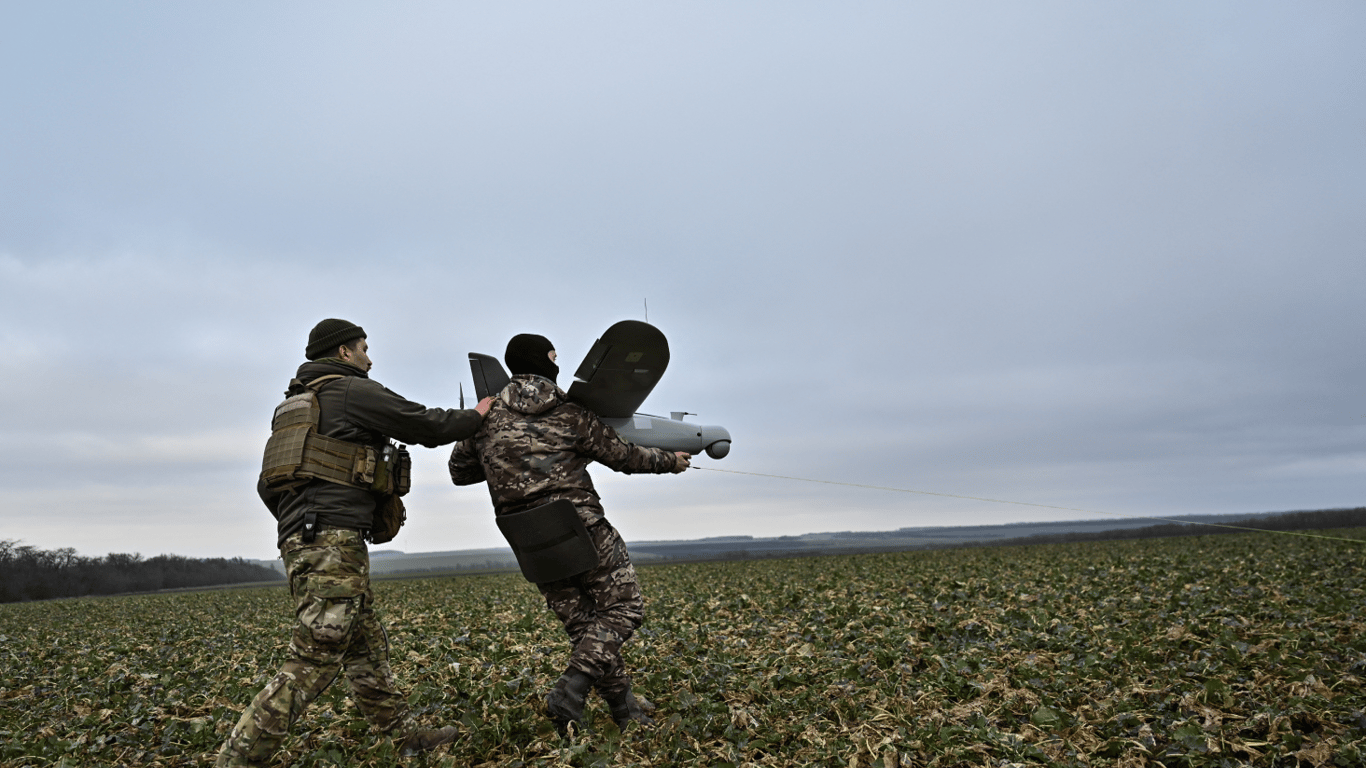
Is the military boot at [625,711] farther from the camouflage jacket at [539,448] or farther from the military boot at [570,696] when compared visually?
the camouflage jacket at [539,448]

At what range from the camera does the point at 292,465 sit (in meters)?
4.95

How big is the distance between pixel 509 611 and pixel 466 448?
961 centimetres

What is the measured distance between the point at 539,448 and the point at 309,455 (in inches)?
60.7

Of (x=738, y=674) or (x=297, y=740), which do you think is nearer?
(x=297, y=740)

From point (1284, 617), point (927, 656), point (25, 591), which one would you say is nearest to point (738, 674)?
point (927, 656)

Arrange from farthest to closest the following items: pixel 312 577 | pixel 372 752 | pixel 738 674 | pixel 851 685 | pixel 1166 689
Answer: pixel 738 674
pixel 851 685
pixel 1166 689
pixel 372 752
pixel 312 577

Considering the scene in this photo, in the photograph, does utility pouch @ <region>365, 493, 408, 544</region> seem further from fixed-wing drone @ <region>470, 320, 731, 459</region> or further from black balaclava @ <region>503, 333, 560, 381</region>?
black balaclava @ <region>503, 333, 560, 381</region>

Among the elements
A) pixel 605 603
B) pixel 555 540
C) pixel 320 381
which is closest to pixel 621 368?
pixel 555 540

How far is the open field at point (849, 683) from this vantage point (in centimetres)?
538

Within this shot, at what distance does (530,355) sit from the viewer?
5.65m

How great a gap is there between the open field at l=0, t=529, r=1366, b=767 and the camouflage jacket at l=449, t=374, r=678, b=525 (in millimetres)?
1794

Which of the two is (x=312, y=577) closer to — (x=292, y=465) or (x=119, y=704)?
(x=292, y=465)

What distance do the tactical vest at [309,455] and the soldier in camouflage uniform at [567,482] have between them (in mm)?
746

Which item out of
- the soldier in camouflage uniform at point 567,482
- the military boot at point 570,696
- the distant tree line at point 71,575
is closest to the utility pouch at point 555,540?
the soldier in camouflage uniform at point 567,482
